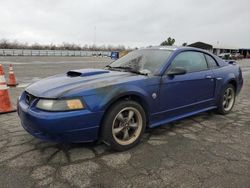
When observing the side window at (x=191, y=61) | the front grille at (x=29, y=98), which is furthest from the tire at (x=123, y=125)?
the side window at (x=191, y=61)

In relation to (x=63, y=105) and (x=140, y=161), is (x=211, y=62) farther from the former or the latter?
(x=63, y=105)

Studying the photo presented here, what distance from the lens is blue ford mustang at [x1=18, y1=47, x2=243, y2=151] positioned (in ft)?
9.57

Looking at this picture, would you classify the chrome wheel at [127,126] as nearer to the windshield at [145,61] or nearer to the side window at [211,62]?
the windshield at [145,61]

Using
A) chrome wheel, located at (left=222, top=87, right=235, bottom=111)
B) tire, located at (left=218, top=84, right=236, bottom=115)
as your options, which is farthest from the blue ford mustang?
chrome wheel, located at (left=222, top=87, right=235, bottom=111)

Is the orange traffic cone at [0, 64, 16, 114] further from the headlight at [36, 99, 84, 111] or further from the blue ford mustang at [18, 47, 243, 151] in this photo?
the headlight at [36, 99, 84, 111]

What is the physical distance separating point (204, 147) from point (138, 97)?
1192 millimetres

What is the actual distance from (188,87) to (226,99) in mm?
1661

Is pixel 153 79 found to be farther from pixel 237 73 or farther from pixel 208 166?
pixel 237 73

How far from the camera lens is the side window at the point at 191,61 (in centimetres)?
412

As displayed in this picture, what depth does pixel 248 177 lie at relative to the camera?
2.75m

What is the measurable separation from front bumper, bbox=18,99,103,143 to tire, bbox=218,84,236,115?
304 centimetres

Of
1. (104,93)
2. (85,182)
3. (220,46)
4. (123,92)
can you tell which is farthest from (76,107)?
(220,46)

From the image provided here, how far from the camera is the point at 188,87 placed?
413 cm

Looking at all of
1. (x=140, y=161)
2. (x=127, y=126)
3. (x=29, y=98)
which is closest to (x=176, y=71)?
(x=127, y=126)
